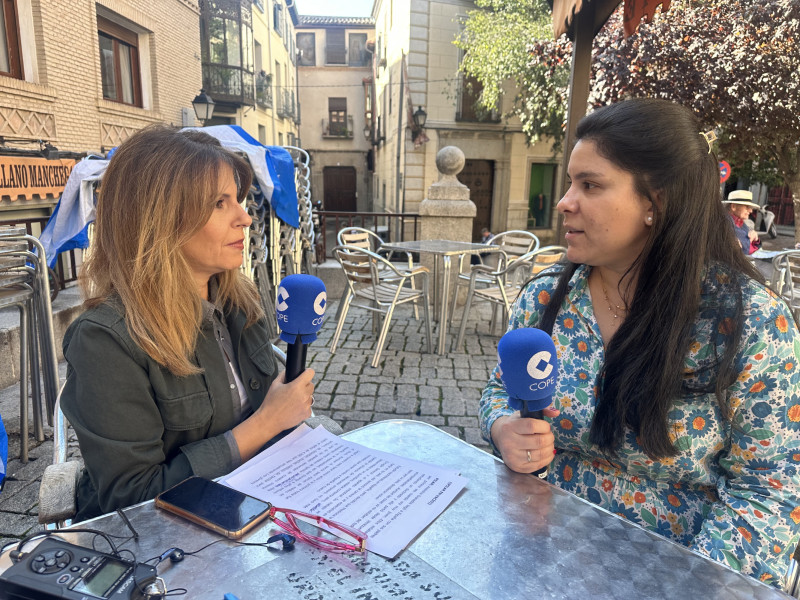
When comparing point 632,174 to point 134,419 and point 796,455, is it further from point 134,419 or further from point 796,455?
point 134,419

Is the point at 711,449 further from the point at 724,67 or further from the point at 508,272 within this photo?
the point at 724,67

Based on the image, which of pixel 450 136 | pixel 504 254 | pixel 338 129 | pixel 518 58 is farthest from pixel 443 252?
pixel 338 129

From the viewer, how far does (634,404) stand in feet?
4.08

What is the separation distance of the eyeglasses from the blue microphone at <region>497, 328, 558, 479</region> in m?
0.40

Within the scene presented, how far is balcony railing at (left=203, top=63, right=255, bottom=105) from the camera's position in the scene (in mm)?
13055

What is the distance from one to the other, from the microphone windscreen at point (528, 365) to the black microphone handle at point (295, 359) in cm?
52

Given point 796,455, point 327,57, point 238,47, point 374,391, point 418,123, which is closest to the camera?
point 796,455

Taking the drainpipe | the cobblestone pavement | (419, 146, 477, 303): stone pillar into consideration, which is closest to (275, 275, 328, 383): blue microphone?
the cobblestone pavement

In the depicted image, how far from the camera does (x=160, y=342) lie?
49.3 inches

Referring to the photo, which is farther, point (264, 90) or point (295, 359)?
point (264, 90)

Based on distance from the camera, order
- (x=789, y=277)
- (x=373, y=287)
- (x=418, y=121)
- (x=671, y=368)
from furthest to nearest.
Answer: (x=418, y=121) → (x=373, y=287) → (x=789, y=277) → (x=671, y=368)

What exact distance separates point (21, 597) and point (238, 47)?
1563 cm

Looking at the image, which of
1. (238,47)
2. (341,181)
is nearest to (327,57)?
(341,181)

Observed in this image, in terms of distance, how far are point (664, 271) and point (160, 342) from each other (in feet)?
4.09
